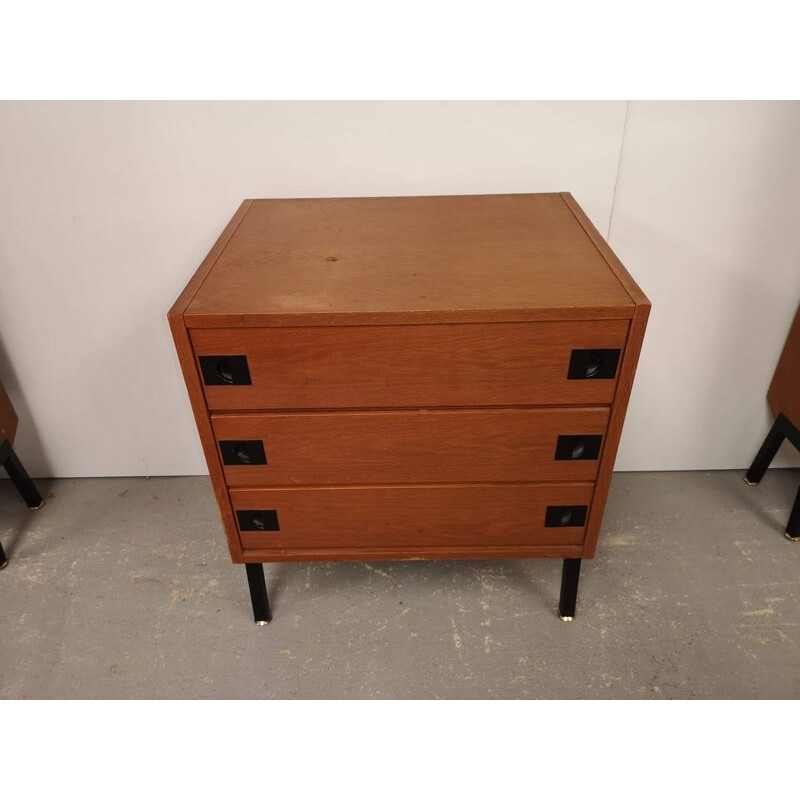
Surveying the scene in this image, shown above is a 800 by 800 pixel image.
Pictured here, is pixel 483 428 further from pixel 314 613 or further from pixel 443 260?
pixel 314 613

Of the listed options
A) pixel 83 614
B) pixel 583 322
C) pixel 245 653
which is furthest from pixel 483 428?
pixel 83 614

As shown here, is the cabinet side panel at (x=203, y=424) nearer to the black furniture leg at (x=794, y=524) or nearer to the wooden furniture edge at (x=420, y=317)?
the wooden furniture edge at (x=420, y=317)

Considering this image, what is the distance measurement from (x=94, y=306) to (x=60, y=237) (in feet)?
0.65

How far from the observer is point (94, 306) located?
1.69 m

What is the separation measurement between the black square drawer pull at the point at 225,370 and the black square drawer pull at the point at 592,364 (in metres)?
0.58

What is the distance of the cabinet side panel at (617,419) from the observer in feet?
3.40

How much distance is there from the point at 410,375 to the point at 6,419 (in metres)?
1.32

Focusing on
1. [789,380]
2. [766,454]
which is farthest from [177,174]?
[766,454]

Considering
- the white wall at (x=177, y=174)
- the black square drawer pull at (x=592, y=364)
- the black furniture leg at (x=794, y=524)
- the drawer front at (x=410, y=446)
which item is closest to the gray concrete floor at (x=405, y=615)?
the black furniture leg at (x=794, y=524)

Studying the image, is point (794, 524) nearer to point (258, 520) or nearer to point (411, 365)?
point (411, 365)

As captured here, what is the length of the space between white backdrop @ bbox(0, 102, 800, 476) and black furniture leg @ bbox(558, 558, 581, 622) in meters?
0.62

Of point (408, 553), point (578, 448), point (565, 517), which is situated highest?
point (578, 448)

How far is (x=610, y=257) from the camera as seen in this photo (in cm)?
116

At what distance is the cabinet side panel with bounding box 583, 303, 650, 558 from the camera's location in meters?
1.04
